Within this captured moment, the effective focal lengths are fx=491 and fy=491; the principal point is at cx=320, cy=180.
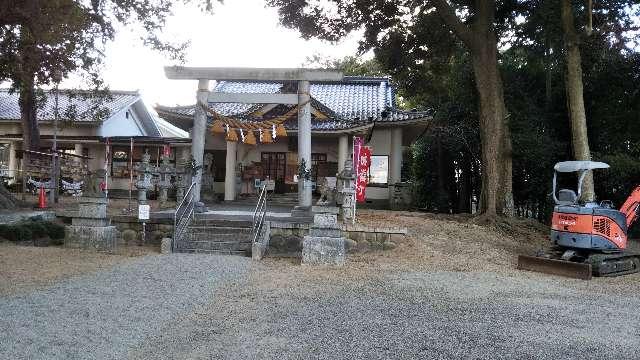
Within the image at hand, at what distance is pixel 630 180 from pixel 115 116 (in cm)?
2591

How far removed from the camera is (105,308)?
19.0 ft

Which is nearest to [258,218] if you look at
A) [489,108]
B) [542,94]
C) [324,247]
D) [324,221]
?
[324,221]

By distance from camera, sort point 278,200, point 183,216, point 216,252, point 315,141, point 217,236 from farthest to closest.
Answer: point 315,141
point 278,200
point 183,216
point 217,236
point 216,252

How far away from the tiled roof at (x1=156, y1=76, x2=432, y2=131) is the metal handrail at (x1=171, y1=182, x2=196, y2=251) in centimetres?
714

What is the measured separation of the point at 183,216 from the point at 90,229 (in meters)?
1.96

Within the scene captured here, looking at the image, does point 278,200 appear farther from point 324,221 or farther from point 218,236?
point 324,221

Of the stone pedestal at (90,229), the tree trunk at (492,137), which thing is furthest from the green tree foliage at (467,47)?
the stone pedestal at (90,229)

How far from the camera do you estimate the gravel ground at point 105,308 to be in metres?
4.47

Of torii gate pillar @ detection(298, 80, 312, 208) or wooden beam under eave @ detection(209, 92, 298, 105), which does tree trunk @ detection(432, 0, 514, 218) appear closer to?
torii gate pillar @ detection(298, 80, 312, 208)

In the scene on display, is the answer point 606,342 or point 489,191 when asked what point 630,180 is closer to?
point 489,191

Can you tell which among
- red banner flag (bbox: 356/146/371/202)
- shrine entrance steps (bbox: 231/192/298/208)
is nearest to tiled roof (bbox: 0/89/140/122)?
shrine entrance steps (bbox: 231/192/298/208)

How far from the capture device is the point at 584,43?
1496cm

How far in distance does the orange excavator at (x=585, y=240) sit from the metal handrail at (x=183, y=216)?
7.24m

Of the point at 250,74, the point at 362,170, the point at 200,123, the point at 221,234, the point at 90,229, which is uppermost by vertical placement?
the point at 250,74
